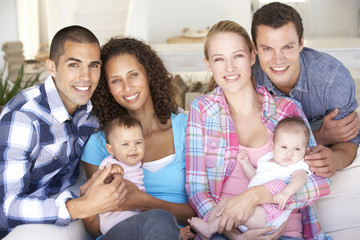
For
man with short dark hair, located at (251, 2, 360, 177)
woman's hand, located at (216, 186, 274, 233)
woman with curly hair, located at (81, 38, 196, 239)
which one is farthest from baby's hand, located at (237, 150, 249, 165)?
man with short dark hair, located at (251, 2, 360, 177)

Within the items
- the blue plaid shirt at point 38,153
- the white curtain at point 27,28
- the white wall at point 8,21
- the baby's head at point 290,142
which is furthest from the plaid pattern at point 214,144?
the white wall at point 8,21

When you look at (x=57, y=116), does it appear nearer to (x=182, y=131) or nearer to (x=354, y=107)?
(x=182, y=131)

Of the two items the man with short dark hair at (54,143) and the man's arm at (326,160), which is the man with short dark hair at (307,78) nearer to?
the man's arm at (326,160)

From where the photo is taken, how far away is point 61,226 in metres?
1.74

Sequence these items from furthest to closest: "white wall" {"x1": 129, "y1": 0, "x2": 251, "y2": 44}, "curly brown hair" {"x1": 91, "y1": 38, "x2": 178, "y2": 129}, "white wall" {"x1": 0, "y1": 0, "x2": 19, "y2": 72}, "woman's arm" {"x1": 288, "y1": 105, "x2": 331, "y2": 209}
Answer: "white wall" {"x1": 0, "y1": 0, "x2": 19, "y2": 72}
"white wall" {"x1": 129, "y1": 0, "x2": 251, "y2": 44}
"curly brown hair" {"x1": 91, "y1": 38, "x2": 178, "y2": 129}
"woman's arm" {"x1": 288, "y1": 105, "x2": 331, "y2": 209}

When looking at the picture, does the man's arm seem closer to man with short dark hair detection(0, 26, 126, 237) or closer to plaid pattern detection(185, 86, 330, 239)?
plaid pattern detection(185, 86, 330, 239)

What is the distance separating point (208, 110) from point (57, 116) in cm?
70

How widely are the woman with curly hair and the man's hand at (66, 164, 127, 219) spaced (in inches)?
8.5

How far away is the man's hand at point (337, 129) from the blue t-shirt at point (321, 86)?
1.6 inches

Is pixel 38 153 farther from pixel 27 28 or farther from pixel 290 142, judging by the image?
pixel 27 28

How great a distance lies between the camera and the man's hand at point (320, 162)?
1851 mm

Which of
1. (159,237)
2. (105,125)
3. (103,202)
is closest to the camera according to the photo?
(159,237)

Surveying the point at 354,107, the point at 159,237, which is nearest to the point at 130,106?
the point at 159,237

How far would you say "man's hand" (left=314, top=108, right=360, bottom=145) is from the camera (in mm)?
2180
